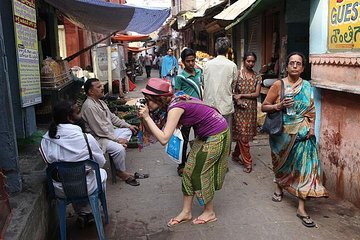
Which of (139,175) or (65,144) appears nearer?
(65,144)

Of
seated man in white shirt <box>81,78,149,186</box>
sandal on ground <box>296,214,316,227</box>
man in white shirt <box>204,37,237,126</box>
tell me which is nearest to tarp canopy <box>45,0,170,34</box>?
seated man in white shirt <box>81,78,149,186</box>

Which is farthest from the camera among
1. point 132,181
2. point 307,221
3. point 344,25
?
point 132,181

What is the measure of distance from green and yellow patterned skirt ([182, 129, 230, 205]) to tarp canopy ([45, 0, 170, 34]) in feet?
10.3

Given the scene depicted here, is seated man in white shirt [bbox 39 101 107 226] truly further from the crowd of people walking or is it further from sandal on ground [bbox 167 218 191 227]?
sandal on ground [bbox 167 218 191 227]

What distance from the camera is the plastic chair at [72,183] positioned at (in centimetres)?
300

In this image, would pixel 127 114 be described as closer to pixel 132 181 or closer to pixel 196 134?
pixel 132 181

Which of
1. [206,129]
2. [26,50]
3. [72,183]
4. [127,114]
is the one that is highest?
[26,50]

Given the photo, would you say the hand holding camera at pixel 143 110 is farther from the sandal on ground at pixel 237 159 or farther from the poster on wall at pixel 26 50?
the sandal on ground at pixel 237 159

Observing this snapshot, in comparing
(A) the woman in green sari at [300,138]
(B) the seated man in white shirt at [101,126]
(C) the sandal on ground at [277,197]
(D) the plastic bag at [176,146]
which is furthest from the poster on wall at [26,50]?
(C) the sandal on ground at [277,197]

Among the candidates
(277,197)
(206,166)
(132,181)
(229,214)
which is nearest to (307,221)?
(277,197)

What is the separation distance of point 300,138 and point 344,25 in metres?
1.28

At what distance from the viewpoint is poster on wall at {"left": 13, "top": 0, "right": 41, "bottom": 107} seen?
11.9ft

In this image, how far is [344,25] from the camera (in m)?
3.77

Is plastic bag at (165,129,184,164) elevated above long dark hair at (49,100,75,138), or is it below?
below
